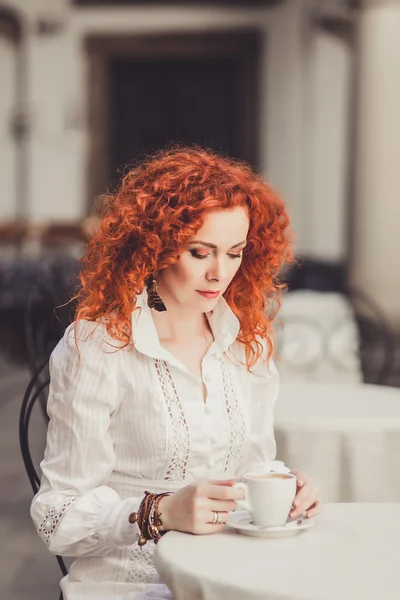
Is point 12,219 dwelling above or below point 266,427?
below

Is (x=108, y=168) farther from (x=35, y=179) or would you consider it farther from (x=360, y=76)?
(x=360, y=76)

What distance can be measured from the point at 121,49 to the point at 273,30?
1.71 m

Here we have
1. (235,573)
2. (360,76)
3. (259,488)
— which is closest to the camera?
(235,573)

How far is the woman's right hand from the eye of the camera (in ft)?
5.30

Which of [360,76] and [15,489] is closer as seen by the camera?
[15,489]

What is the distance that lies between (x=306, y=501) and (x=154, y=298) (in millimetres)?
456

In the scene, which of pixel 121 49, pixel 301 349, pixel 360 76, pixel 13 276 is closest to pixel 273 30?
pixel 121 49

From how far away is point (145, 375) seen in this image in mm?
1883

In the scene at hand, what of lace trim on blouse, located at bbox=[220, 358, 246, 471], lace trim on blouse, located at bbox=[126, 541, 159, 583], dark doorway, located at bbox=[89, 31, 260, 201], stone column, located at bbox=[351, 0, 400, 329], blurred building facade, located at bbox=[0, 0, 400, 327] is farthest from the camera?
dark doorway, located at bbox=[89, 31, 260, 201]

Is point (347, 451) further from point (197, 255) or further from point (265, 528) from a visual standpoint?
point (265, 528)

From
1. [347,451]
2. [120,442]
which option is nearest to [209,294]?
[120,442]

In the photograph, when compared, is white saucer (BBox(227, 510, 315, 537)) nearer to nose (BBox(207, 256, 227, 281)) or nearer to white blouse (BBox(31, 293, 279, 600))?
white blouse (BBox(31, 293, 279, 600))

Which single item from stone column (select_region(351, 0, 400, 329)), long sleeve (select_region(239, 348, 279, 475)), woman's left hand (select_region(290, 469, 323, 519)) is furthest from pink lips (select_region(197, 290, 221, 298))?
stone column (select_region(351, 0, 400, 329))

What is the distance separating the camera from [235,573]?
148 cm
